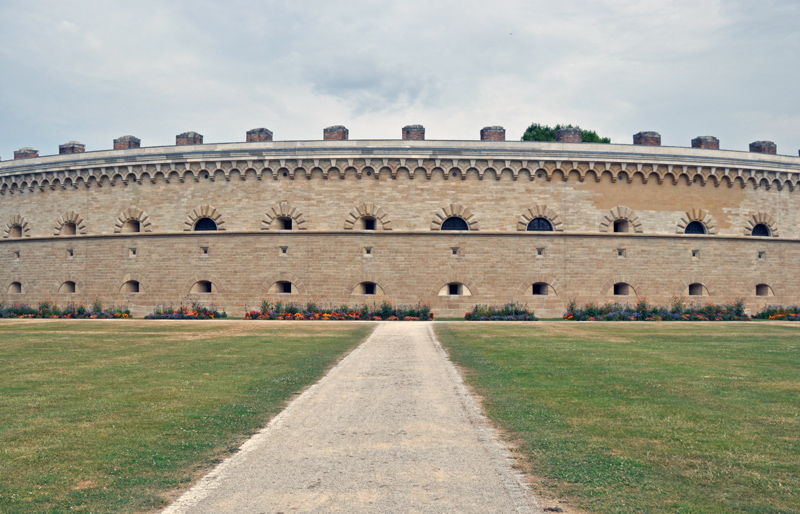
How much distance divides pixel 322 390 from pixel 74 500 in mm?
5516

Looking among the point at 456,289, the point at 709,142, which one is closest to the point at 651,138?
the point at 709,142

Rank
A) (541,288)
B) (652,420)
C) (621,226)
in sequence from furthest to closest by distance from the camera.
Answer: (621,226), (541,288), (652,420)

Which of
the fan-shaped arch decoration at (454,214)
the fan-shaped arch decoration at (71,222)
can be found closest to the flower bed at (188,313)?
the fan-shaped arch decoration at (71,222)

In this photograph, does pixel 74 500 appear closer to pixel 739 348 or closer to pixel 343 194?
pixel 739 348

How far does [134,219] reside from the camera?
109ft

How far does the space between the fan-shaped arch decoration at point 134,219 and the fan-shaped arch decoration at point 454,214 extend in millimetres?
18135

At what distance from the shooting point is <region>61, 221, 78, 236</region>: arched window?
34.3m

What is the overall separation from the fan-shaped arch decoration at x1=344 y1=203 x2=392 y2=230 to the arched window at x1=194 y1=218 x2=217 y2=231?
8.63m

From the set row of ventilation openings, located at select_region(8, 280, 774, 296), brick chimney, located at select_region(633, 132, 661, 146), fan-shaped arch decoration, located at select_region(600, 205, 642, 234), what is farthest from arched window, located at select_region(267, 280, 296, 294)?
brick chimney, located at select_region(633, 132, 661, 146)

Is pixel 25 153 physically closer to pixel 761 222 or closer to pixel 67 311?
pixel 67 311

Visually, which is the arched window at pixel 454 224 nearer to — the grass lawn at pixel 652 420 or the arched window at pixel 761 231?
the grass lawn at pixel 652 420

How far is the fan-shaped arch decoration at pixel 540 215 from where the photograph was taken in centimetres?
3117

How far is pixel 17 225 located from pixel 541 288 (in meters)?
35.7

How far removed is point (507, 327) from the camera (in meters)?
23.6
